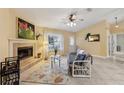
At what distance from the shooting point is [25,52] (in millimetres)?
6438

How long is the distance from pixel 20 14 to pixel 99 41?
20.6 ft

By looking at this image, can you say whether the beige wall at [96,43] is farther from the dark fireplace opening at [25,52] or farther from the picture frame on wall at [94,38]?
the dark fireplace opening at [25,52]

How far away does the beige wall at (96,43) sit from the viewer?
941cm

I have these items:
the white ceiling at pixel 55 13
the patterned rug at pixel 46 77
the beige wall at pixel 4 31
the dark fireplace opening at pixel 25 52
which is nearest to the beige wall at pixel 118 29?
the white ceiling at pixel 55 13

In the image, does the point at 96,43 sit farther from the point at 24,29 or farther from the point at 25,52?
the point at 24,29

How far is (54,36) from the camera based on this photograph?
10.3 metres

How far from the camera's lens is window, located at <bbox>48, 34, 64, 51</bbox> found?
9738 millimetres


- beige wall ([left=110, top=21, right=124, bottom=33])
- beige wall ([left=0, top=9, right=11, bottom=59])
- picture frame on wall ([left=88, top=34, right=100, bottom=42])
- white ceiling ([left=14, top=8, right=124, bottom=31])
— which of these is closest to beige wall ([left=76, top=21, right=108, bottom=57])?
picture frame on wall ([left=88, top=34, right=100, bottom=42])

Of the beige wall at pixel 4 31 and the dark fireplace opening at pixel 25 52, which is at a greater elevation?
the beige wall at pixel 4 31

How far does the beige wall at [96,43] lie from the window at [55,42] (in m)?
1.92

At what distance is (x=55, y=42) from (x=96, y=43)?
9.96 feet

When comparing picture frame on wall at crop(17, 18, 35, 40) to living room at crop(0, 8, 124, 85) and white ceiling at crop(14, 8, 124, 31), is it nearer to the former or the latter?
living room at crop(0, 8, 124, 85)

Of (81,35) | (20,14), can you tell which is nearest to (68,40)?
(81,35)
